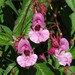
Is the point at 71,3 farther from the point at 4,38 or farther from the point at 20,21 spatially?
the point at 4,38

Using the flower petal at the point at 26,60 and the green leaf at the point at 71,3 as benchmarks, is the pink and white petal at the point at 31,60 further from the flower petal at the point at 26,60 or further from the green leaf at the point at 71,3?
the green leaf at the point at 71,3

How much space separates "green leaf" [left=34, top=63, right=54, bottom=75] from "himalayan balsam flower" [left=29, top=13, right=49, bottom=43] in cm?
24

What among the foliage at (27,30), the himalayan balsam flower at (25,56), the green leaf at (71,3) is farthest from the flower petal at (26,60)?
the green leaf at (71,3)

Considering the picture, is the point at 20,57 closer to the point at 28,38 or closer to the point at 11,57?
the point at 28,38

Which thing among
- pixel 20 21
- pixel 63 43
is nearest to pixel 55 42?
pixel 63 43

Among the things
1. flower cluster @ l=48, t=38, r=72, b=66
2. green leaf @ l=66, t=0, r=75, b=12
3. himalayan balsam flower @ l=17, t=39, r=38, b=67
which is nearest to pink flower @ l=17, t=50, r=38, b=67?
himalayan balsam flower @ l=17, t=39, r=38, b=67

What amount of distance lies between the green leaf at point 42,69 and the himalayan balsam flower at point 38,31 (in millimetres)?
241

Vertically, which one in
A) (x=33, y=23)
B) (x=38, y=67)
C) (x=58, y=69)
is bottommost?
(x=58, y=69)

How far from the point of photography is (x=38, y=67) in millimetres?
2068

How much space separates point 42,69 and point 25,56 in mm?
172

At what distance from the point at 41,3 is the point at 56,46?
27cm

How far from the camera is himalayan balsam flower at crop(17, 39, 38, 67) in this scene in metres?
1.87

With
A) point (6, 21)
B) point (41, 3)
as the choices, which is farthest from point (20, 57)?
point (6, 21)

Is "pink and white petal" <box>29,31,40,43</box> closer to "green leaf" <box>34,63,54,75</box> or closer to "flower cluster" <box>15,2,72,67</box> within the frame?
"flower cluster" <box>15,2,72,67</box>
